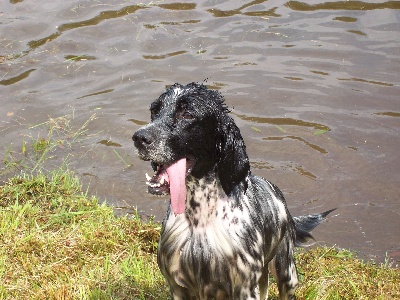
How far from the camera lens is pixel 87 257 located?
5516 mm

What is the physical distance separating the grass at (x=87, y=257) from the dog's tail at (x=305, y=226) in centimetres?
36

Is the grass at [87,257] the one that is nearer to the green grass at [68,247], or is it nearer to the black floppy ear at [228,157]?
the green grass at [68,247]

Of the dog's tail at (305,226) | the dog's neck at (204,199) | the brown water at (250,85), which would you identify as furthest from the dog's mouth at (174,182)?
the brown water at (250,85)

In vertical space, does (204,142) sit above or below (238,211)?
above

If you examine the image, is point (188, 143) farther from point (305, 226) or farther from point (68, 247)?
point (68, 247)

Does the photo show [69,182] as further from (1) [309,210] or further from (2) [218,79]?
(2) [218,79]

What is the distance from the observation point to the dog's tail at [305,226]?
5258 millimetres

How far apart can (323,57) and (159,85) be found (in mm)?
2447

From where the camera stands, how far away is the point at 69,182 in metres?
6.94

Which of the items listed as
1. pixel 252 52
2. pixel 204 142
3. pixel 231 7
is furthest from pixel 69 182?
pixel 231 7

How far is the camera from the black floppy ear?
3971 mm

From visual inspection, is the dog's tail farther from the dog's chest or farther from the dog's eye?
the dog's eye

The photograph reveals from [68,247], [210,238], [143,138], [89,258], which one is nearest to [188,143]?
[143,138]

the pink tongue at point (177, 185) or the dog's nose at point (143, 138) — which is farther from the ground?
the dog's nose at point (143, 138)
